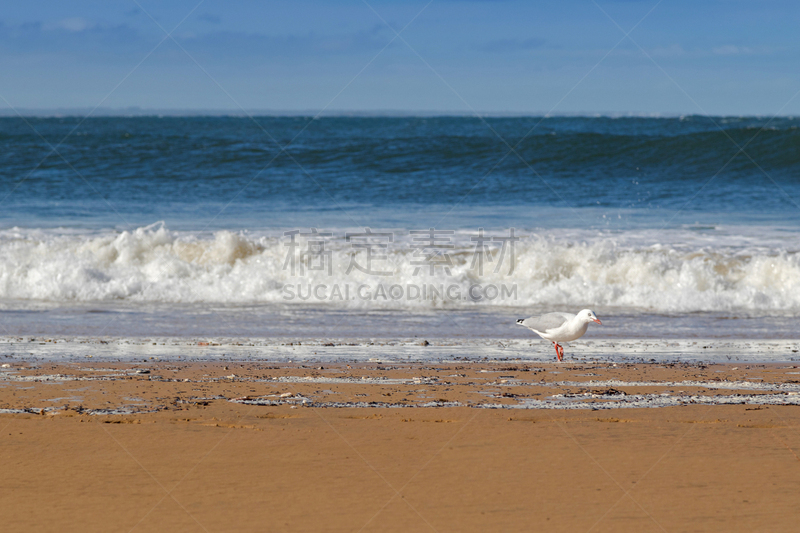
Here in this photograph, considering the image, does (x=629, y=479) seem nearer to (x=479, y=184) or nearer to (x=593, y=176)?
(x=479, y=184)

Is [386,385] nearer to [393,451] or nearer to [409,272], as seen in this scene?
[393,451]

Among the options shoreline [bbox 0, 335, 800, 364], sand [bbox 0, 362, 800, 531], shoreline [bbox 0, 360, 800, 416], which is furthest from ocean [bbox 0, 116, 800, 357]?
sand [bbox 0, 362, 800, 531]

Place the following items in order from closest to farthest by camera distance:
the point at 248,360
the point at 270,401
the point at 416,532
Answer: the point at 416,532 < the point at 270,401 < the point at 248,360

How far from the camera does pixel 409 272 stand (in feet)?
36.4

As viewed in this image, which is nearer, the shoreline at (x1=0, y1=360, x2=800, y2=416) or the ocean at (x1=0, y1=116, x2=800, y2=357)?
the shoreline at (x1=0, y1=360, x2=800, y2=416)

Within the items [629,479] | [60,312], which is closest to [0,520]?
[629,479]

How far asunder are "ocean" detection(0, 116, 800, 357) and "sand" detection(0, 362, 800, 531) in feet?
7.19

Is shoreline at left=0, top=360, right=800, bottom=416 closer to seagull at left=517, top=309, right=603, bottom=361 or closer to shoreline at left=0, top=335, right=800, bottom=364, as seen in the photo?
shoreline at left=0, top=335, right=800, bottom=364

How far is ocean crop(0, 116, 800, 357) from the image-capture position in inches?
358

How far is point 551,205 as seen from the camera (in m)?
17.6

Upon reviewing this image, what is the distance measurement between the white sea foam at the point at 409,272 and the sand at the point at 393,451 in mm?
4362

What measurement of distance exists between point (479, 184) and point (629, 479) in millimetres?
16736

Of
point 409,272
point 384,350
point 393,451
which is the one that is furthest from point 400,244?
point 393,451

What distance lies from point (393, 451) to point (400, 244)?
875 cm
